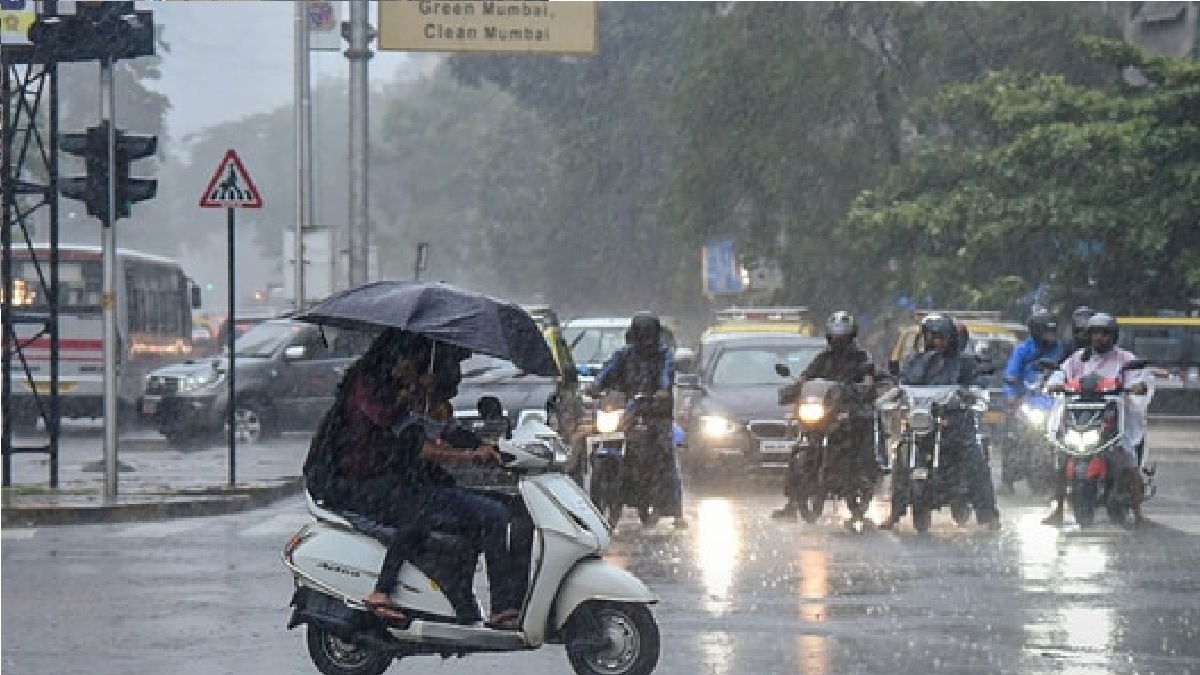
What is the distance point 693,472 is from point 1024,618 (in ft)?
40.3

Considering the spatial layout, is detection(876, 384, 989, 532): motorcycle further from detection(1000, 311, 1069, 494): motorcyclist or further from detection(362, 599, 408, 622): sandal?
detection(362, 599, 408, 622): sandal

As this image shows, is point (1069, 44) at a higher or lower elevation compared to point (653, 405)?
higher

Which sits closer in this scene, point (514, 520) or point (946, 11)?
point (514, 520)

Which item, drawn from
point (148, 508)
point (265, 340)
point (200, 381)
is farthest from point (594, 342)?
point (148, 508)

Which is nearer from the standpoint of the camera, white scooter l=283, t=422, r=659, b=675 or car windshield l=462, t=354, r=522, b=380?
white scooter l=283, t=422, r=659, b=675

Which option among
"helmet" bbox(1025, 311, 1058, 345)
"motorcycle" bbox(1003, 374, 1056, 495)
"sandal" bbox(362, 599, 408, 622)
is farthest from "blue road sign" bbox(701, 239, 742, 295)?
"sandal" bbox(362, 599, 408, 622)

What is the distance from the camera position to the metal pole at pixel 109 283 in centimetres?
2050

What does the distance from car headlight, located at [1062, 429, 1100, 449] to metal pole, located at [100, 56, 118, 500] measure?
7.58 meters

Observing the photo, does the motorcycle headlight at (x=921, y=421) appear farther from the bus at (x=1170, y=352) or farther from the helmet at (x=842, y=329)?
the bus at (x=1170, y=352)

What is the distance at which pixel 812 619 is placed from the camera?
42.3 ft

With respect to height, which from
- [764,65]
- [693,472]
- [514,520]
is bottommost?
[693,472]

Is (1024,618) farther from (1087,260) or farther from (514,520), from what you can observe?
(1087,260)

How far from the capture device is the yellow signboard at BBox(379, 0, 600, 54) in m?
→ 38.7

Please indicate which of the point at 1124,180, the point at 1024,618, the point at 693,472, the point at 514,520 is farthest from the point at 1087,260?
the point at 514,520
